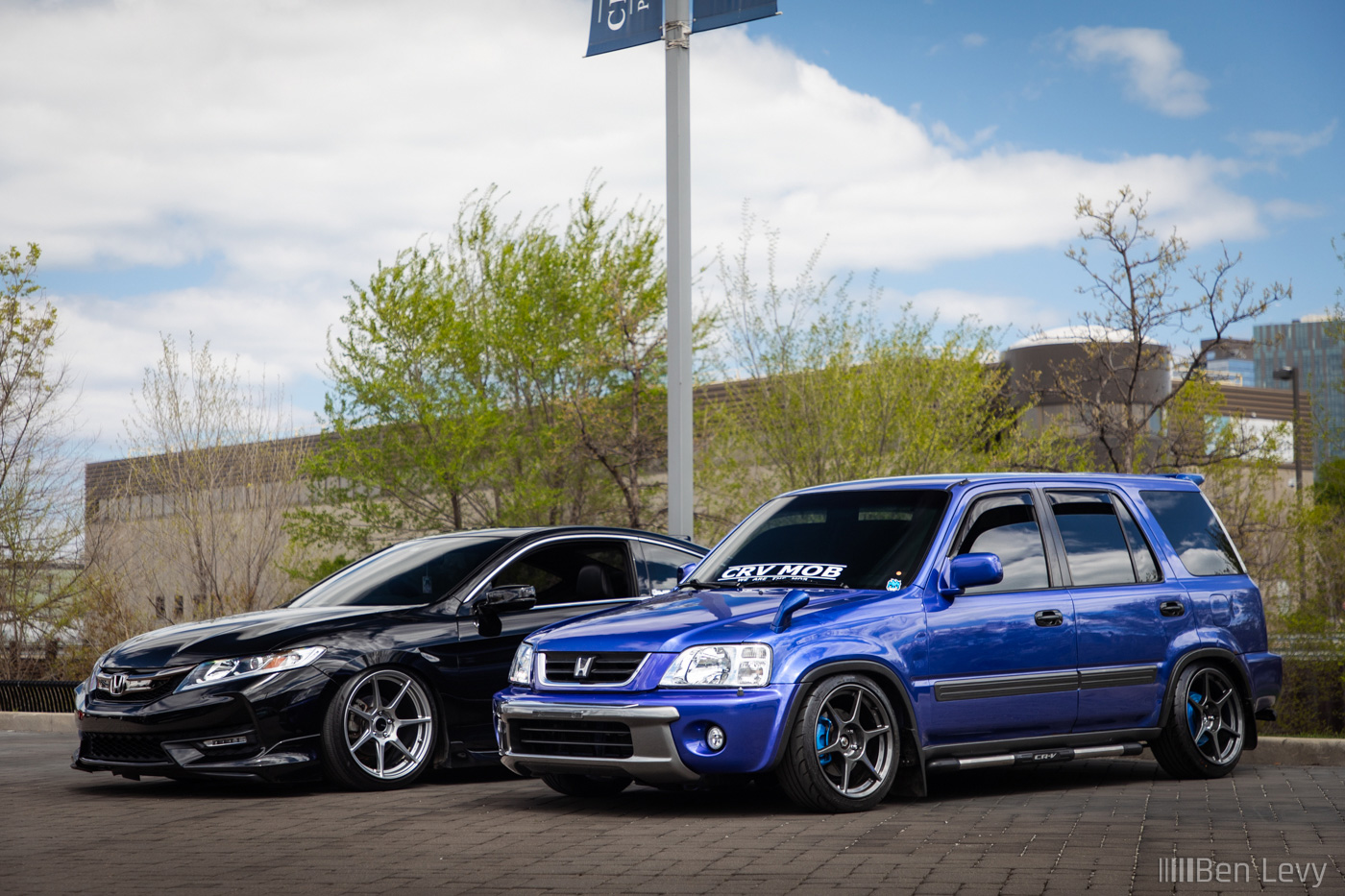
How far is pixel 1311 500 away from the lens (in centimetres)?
2383

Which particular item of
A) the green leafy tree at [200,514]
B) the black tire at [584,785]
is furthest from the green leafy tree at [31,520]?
the black tire at [584,785]

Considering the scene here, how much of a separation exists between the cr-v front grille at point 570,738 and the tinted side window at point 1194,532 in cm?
392

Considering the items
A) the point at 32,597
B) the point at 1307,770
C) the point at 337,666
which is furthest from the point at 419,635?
the point at 32,597

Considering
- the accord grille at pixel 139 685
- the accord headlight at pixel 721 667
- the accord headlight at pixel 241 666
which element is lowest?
the accord grille at pixel 139 685

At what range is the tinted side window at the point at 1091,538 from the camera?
27.9 feet

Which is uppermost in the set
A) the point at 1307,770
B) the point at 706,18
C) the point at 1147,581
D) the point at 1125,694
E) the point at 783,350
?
the point at 706,18

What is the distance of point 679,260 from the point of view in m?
12.8

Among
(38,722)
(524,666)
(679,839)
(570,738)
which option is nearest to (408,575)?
(524,666)

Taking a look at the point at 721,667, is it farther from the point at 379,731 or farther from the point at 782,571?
the point at 379,731

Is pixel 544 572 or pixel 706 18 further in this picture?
pixel 706 18

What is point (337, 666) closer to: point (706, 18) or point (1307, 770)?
point (1307, 770)

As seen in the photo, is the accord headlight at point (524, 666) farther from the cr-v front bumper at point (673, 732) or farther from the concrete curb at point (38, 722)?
the concrete curb at point (38, 722)

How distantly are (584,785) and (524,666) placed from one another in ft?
2.87

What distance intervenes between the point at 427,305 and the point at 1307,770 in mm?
19090
